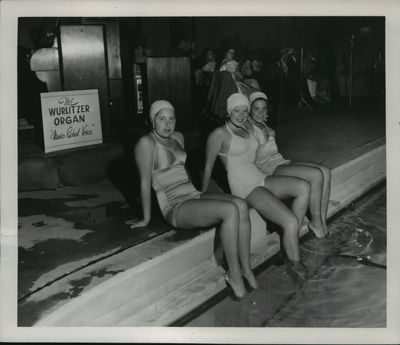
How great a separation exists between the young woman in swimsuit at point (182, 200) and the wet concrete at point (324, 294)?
17 centimetres

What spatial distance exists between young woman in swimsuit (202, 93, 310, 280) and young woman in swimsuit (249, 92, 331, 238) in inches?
8.8

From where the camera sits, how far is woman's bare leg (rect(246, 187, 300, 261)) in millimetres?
3094

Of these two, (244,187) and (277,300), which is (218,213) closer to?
(244,187)

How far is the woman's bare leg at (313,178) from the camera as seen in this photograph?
139 inches

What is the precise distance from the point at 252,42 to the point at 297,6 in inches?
328

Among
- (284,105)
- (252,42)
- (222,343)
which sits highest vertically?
(252,42)

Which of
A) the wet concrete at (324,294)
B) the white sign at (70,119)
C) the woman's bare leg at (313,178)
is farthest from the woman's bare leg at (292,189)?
→ the white sign at (70,119)

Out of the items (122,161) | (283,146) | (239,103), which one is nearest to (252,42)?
(283,146)

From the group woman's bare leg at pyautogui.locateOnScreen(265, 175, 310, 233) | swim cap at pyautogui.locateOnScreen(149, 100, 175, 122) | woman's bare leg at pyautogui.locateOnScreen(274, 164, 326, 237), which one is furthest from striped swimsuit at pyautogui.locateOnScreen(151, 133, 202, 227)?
woman's bare leg at pyautogui.locateOnScreen(274, 164, 326, 237)

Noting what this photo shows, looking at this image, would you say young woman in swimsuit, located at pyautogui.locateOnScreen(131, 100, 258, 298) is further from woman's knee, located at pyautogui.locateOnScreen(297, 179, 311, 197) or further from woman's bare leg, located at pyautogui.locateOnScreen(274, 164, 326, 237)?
woman's bare leg, located at pyautogui.locateOnScreen(274, 164, 326, 237)

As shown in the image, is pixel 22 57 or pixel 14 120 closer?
pixel 14 120

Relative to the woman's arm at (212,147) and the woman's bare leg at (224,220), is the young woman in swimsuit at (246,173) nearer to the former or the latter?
the woman's arm at (212,147)

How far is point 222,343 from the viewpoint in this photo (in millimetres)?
2721

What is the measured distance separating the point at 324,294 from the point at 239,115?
139 centimetres
